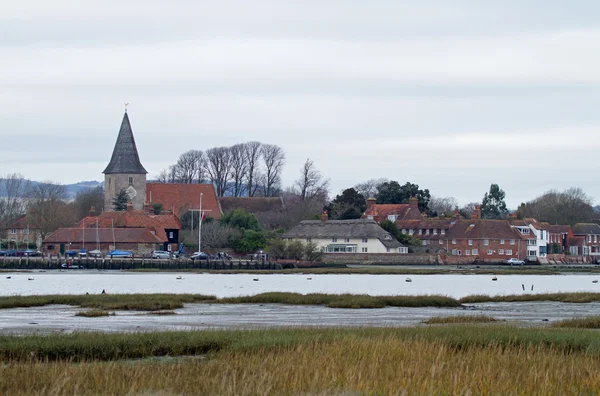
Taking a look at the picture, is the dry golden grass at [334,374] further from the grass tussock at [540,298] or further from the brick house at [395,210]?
the brick house at [395,210]

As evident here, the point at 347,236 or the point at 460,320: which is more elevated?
the point at 347,236

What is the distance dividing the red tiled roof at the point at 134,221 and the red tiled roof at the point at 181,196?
1576cm

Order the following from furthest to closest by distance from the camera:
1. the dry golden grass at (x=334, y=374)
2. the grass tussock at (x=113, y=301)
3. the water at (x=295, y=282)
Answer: the water at (x=295, y=282)
the grass tussock at (x=113, y=301)
the dry golden grass at (x=334, y=374)

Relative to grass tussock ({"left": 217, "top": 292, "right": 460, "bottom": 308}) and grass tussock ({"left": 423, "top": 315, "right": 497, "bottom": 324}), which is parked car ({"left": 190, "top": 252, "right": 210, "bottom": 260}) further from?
grass tussock ({"left": 423, "top": 315, "right": 497, "bottom": 324})

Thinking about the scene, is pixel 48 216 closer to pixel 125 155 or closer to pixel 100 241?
pixel 125 155

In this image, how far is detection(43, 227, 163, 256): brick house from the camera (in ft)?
428

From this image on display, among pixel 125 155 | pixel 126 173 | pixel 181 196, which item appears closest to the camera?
pixel 126 173

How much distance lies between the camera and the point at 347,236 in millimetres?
135000

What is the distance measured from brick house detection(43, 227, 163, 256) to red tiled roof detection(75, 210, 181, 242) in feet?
9.04

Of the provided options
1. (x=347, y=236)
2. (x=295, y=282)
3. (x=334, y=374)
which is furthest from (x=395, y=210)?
(x=334, y=374)

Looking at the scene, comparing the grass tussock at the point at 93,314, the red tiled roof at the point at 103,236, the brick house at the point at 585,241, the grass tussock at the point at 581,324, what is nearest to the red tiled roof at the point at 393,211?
the brick house at the point at 585,241

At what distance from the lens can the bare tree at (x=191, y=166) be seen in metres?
183

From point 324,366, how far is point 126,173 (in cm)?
14031

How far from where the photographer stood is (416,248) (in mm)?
138875
